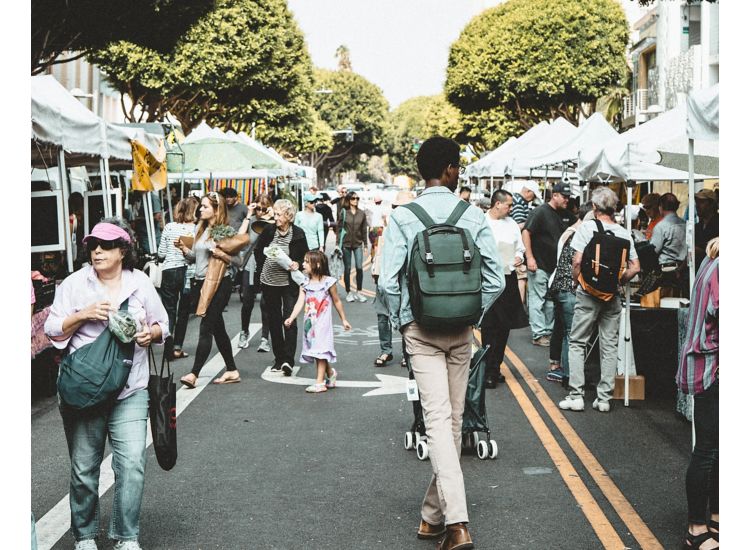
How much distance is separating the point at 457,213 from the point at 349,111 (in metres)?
89.8

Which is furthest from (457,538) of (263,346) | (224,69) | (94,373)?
(224,69)

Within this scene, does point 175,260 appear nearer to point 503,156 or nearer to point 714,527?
point 714,527

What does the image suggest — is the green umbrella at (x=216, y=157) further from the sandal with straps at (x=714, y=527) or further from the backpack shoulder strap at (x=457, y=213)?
the sandal with straps at (x=714, y=527)

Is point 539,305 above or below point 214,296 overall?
below

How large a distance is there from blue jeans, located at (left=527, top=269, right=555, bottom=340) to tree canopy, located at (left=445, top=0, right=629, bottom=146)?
35.5 meters

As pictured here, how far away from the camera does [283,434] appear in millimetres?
7445

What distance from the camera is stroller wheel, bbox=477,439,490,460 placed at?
6664 millimetres

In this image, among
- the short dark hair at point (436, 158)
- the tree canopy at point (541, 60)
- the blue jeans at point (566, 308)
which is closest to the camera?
the short dark hair at point (436, 158)

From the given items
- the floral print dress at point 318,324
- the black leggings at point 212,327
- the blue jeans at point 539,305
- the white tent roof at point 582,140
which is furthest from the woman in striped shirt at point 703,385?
the white tent roof at point 582,140

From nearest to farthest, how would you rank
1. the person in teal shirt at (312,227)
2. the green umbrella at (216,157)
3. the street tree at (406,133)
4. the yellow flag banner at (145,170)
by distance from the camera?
the yellow flag banner at (145,170)
the person in teal shirt at (312,227)
the green umbrella at (216,157)
the street tree at (406,133)

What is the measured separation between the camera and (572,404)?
8.27 metres

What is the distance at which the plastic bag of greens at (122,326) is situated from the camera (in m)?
4.54

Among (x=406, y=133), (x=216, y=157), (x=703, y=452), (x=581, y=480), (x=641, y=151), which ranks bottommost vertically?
(x=581, y=480)

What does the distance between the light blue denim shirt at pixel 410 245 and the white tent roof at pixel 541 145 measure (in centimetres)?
→ 1281
